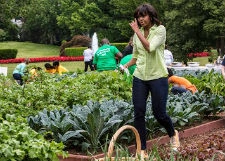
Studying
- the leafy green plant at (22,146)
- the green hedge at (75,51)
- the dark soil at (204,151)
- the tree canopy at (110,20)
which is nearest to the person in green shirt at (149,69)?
the dark soil at (204,151)

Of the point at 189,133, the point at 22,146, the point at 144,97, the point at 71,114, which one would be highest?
the point at 144,97

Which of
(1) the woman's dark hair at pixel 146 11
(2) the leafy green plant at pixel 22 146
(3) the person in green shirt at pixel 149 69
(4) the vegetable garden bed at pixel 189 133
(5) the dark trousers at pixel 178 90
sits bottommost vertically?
(4) the vegetable garden bed at pixel 189 133

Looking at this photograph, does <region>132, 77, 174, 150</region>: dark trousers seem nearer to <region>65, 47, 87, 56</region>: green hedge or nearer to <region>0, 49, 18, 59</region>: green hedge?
<region>0, 49, 18, 59</region>: green hedge

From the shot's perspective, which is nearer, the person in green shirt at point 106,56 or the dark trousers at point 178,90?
the dark trousers at point 178,90

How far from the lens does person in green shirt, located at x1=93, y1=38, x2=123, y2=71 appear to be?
1372 cm

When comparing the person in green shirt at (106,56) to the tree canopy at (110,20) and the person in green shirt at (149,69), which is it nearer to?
the person in green shirt at (149,69)

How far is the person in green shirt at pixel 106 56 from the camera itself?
13719 millimetres

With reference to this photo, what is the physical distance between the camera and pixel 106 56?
1375 centimetres

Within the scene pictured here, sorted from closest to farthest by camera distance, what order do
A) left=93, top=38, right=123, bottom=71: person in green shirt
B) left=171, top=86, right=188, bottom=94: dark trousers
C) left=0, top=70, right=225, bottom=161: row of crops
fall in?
1. left=0, top=70, right=225, bottom=161: row of crops
2. left=171, top=86, right=188, bottom=94: dark trousers
3. left=93, top=38, right=123, bottom=71: person in green shirt

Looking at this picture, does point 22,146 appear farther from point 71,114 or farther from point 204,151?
point 71,114

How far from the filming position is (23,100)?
28.0ft

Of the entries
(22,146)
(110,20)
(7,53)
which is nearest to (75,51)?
(7,53)

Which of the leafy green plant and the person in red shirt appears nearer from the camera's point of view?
the leafy green plant

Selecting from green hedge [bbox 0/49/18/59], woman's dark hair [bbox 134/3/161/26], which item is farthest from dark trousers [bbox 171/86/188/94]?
green hedge [bbox 0/49/18/59]
